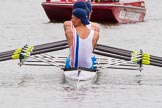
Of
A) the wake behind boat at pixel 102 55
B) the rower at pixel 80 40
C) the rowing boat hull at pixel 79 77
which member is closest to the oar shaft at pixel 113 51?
the wake behind boat at pixel 102 55

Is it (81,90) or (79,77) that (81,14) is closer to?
(79,77)

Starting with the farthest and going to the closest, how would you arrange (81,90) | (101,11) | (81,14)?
(101,11), (81,14), (81,90)

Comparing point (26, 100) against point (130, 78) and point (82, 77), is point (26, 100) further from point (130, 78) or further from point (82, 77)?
point (130, 78)

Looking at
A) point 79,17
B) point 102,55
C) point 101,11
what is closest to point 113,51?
point 102,55

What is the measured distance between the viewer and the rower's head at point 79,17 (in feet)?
46.5

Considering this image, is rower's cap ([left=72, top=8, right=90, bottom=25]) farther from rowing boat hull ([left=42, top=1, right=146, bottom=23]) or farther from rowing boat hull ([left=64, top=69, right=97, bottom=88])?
rowing boat hull ([left=42, top=1, right=146, bottom=23])

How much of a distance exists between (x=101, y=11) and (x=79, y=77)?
15.9 m

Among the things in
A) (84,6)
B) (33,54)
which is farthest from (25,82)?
(84,6)

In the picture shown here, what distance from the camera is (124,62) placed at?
620 inches

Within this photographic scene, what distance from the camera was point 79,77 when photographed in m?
13.9

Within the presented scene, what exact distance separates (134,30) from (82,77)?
14.1m

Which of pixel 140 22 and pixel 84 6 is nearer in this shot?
pixel 84 6

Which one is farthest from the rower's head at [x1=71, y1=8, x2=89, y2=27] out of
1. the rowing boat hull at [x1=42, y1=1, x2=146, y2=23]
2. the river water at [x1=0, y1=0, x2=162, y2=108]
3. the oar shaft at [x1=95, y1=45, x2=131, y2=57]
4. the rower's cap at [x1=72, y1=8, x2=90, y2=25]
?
the rowing boat hull at [x1=42, y1=1, x2=146, y2=23]

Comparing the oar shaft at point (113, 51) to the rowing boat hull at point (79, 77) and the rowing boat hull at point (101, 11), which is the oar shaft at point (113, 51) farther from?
the rowing boat hull at point (101, 11)
